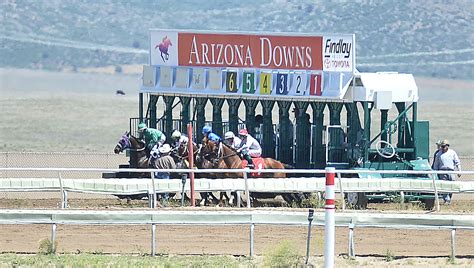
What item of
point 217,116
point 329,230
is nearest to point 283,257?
point 329,230

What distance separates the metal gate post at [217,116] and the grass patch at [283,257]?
1201 cm

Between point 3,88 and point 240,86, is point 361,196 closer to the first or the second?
point 240,86

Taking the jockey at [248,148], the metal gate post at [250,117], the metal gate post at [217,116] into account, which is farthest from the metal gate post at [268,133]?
the jockey at [248,148]

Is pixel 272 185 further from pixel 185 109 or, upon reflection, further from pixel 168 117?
pixel 168 117

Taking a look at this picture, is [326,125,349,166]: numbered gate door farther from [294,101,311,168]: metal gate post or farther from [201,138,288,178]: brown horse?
[201,138,288,178]: brown horse

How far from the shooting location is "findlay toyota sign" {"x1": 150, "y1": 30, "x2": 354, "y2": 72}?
79.3ft

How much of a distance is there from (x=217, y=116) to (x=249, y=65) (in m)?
1.73

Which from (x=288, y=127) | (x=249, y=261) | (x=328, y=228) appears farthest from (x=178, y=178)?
(x=328, y=228)

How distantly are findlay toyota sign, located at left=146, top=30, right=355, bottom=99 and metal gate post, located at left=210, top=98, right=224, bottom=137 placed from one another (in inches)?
20.6

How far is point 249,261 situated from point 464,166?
2294 cm

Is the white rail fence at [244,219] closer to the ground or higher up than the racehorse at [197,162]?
closer to the ground

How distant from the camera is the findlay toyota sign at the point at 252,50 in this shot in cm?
2417

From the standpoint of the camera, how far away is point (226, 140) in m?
23.6

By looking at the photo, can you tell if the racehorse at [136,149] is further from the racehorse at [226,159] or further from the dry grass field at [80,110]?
the dry grass field at [80,110]
